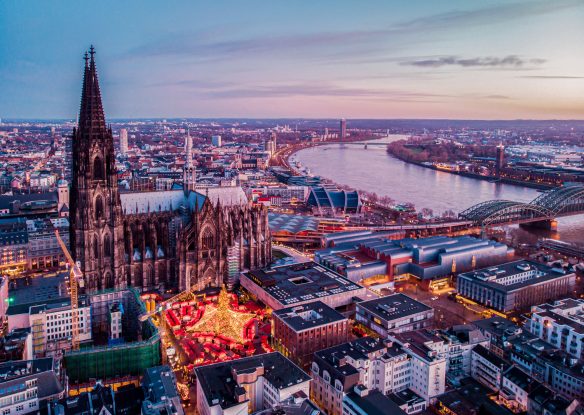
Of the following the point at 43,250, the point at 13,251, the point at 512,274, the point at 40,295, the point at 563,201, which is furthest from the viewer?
the point at 563,201

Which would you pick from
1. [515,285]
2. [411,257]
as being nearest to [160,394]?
[515,285]

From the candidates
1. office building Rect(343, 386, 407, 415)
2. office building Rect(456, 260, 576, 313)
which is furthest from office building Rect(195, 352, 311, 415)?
office building Rect(456, 260, 576, 313)

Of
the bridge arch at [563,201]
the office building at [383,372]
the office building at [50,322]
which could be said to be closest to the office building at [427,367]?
the office building at [383,372]

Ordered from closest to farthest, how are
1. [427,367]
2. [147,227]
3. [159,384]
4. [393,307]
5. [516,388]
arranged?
[159,384] < [516,388] < [427,367] < [393,307] < [147,227]

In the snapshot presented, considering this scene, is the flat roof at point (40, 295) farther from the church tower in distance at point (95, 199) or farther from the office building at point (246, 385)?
the office building at point (246, 385)

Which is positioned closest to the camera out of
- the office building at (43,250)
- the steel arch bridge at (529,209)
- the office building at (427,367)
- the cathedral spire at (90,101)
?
the office building at (427,367)

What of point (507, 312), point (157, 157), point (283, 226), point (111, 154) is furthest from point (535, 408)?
point (157, 157)

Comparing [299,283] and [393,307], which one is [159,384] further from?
[299,283]
